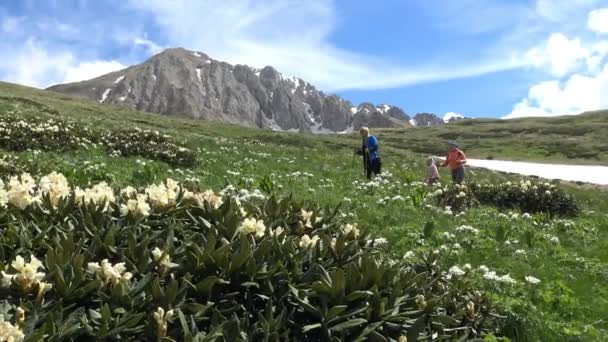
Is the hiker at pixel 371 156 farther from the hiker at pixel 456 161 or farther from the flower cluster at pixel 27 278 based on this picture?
the flower cluster at pixel 27 278

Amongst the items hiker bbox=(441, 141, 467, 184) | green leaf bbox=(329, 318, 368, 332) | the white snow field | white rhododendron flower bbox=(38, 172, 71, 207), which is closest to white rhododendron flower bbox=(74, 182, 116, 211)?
white rhododendron flower bbox=(38, 172, 71, 207)

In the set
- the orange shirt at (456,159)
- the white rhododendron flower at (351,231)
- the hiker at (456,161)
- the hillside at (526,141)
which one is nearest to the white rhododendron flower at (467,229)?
the white rhododendron flower at (351,231)

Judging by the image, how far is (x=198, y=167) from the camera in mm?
19656

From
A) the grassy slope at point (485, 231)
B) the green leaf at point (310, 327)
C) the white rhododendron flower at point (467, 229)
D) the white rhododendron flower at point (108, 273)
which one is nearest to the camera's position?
the white rhododendron flower at point (108, 273)

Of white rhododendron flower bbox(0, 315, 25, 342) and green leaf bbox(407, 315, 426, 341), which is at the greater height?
white rhododendron flower bbox(0, 315, 25, 342)

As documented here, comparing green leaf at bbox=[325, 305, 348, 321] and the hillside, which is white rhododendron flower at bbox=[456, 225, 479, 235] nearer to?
green leaf at bbox=[325, 305, 348, 321]

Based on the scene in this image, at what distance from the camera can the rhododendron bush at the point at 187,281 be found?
3.89m

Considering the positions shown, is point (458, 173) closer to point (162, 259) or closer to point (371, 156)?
point (371, 156)

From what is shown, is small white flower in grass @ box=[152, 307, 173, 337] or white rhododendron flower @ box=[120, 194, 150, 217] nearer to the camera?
small white flower in grass @ box=[152, 307, 173, 337]

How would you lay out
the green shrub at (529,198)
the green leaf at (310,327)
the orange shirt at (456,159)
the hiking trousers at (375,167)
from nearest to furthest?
the green leaf at (310,327), the green shrub at (529,198), the hiking trousers at (375,167), the orange shirt at (456,159)

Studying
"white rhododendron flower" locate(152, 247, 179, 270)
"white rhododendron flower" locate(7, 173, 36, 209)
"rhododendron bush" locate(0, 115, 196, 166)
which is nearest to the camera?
"white rhododendron flower" locate(152, 247, 179, 270)

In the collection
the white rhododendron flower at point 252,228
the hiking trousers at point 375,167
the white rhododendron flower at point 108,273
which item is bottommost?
the hiking trousers at point 375,167

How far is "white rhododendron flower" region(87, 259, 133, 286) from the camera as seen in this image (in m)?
4.16

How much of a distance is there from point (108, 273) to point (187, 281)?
1.82 feet
